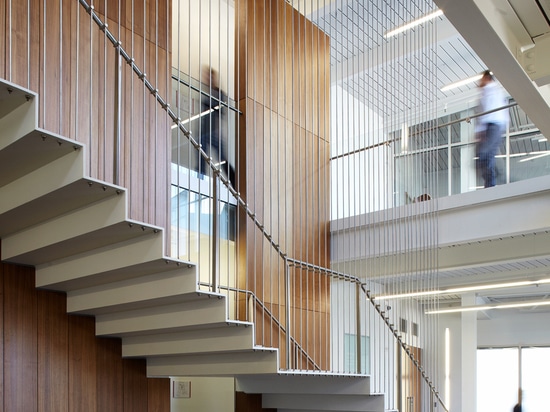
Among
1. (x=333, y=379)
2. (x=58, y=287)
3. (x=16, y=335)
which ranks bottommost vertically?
(x=333, y=379)

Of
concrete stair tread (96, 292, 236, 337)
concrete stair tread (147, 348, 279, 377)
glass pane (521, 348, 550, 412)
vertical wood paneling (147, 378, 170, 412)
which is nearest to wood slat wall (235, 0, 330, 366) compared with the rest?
vertical wood paneling (147, 378, 170, 412)

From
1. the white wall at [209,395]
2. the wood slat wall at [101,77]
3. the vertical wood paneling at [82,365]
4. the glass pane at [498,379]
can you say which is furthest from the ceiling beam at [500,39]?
the glass pane at [498,379]

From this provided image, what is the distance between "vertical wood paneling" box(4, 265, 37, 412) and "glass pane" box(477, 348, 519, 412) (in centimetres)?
1396

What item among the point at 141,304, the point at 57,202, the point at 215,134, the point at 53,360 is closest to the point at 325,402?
the point at 141,304

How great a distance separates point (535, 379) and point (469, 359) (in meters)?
3.92

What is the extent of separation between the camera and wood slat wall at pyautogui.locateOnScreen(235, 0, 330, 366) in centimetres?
780

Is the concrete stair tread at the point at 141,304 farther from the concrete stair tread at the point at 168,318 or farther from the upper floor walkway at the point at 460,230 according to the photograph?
the upper floor walkway at the point at 460,230

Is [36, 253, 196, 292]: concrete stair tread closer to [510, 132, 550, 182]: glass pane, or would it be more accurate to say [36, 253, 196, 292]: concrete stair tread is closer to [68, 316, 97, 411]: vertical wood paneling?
[68, 316, 97, 411]: vertical wood paneling

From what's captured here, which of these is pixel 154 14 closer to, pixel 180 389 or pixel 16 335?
pixel 16 335

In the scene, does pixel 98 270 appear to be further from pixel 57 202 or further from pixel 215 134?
pixel 215 134

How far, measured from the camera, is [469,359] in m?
13.3

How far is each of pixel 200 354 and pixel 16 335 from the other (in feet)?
5.28

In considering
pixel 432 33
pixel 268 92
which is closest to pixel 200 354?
pixel 268 92

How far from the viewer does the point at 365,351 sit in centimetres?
1168
